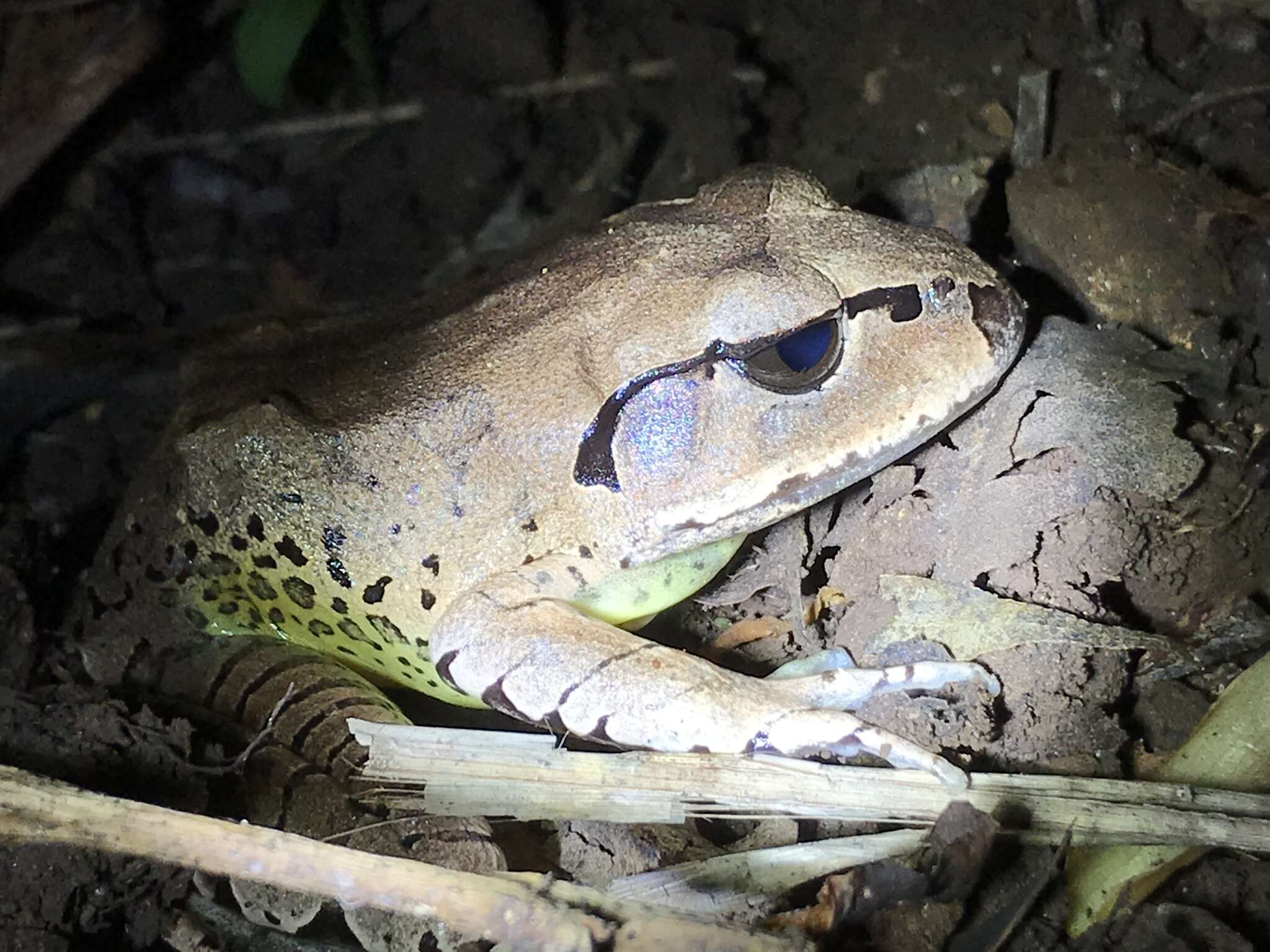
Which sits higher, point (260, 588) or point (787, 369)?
point (787, 369)

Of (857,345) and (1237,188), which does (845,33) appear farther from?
(857,345)

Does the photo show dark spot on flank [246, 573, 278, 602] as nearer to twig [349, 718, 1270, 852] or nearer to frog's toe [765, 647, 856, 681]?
twig [349, 718, 1270, 852]

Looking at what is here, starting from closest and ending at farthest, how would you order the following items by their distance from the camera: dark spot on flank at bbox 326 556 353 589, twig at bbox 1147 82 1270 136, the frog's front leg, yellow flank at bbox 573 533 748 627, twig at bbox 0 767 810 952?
twig at bbox 0 767 810 952
the frog's front leg
yellow flank at bbox 573 533 748 627
dark spot on flank at bbox 326 556 353 589
twig at bbox 1147 82 1270 136

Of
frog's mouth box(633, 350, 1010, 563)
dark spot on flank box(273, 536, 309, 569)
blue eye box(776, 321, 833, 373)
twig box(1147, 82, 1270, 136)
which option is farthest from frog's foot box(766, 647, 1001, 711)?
twig box(1147, 82, 1270, 136)

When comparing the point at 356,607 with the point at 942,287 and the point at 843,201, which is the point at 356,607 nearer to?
the point at 942,287

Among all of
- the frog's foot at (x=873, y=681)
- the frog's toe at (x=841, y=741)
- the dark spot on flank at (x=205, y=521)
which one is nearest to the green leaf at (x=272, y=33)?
the dark spot on flank at (x=205, y=521)

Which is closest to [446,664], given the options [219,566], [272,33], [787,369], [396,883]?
[396,883]

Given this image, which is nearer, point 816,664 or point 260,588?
point 816,664
